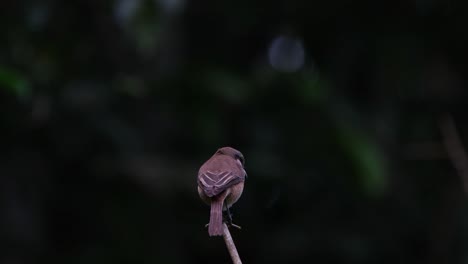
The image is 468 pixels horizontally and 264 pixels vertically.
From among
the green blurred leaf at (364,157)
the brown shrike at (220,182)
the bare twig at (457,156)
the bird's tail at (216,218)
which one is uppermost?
the green blurred leaf at (364,157)

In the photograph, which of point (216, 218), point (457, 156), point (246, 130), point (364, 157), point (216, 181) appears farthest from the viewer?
point (246, 130)

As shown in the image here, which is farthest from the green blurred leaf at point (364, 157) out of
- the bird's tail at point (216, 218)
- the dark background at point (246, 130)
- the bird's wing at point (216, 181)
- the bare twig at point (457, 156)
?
the bird's tail at point (216, 218)

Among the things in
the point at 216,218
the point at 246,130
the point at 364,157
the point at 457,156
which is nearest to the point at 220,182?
the point at 216,218

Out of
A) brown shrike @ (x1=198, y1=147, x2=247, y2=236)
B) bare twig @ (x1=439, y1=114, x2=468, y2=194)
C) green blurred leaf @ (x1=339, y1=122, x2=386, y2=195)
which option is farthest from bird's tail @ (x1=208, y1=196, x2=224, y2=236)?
green blurred leaf @ (x1=339, y1=122, x2=386, y2=195)

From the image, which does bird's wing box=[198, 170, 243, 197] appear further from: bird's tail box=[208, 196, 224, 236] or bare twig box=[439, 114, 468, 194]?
bare twig box=[439, 114, 468, 194]

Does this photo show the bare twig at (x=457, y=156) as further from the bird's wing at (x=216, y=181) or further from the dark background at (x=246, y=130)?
the bird's wing at (x=216, y=181)

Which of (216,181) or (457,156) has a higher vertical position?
(457,156)

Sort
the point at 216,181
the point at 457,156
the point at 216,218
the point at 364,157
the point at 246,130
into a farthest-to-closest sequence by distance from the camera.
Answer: the point at 246,130, the point at 364,157, the point at 457,156, the point at 216,181, the point at 216,218

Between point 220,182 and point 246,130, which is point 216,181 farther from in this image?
point 246,130
